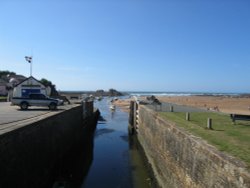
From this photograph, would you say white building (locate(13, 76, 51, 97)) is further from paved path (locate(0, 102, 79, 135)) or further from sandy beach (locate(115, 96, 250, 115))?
sandy beach (locate(115, 96, 250, 115))

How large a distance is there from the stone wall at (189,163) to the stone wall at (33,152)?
577 centimetres

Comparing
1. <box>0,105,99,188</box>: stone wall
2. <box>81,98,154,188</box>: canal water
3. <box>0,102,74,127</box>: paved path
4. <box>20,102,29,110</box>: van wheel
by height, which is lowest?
<box>81,98,154,188</box>: canal water

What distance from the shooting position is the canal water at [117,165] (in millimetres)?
18141

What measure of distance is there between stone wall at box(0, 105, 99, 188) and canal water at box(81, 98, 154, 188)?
7.88 ft

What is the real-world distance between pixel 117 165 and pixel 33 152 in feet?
29.1

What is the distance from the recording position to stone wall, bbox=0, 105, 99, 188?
10828 millimetres

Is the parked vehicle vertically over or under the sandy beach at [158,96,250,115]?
over

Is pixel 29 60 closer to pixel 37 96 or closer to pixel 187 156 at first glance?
pixel 37 96

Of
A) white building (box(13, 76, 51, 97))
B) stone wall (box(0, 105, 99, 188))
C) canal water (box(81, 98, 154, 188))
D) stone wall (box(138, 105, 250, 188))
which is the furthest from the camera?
white building (box(13, 76, 51, 97))

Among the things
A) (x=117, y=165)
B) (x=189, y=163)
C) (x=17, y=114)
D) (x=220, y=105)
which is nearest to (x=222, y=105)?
(x=220, y=105)

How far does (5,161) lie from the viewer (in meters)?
10.6

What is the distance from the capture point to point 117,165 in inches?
859

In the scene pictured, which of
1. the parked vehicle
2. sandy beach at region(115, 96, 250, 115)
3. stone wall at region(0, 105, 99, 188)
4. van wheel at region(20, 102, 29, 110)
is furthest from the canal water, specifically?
sandy beach at region(115, 96, 250, 115)

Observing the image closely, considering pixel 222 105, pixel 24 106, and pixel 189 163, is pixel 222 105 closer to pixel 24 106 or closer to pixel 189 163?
pixel 24 106
